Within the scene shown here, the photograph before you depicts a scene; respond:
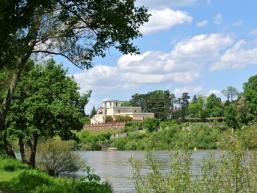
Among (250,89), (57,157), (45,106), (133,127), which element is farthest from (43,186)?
(133,127)

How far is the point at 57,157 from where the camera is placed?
41188 millimetres

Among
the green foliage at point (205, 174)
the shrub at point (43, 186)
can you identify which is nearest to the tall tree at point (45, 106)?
the shrub at point (43, 186)

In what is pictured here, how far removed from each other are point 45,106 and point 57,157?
10.8m

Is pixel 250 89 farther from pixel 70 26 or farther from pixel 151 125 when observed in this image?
pixel 70 26

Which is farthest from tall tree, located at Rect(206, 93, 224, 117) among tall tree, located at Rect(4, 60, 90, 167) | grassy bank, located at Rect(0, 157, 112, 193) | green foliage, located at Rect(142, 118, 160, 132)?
grassy bank, located at Rect(0, 157, 112, 193)

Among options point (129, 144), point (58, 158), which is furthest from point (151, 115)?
point (58, 158)

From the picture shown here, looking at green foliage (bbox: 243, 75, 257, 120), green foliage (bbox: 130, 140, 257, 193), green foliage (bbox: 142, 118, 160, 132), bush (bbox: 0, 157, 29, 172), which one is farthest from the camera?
green foliage (bbox: 142, 118, 160, 132)

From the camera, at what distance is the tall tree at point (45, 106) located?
31.3m

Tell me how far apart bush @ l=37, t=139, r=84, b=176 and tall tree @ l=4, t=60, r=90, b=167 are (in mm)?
6677

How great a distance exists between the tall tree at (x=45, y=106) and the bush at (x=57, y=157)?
6677mm

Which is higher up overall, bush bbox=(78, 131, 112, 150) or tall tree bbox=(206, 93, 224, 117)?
tall tree bbox=(206, 93, 224, 117)

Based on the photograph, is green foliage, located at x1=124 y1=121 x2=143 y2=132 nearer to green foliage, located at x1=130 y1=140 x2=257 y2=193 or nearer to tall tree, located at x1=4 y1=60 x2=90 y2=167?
tall tree, located at x1=4 y1=60 x2=90 y2=167

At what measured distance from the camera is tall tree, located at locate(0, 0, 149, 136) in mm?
12039

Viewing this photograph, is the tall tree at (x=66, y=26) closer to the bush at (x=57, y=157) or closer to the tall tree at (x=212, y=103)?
the bush at (x=57, y=157)
